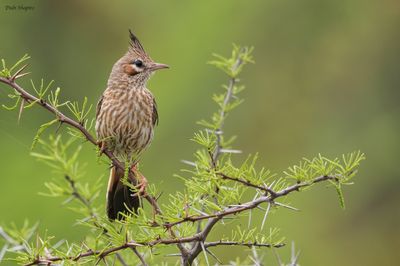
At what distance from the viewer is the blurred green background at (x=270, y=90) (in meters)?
12.8

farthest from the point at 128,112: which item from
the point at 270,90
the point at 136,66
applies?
the point at 270,90

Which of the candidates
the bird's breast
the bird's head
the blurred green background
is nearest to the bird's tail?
the bird's breast

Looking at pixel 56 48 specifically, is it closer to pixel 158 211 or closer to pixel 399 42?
pixel 399 42

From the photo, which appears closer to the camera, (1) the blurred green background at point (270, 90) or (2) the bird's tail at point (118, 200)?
(2) the bird's tail at point (118, 200)

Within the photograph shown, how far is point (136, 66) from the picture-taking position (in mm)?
6309

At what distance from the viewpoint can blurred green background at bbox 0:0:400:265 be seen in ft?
41.9

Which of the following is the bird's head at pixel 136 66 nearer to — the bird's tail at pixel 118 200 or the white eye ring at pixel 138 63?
the white eye ring at pixel 138 63

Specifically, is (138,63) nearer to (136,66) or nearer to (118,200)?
(136,66)

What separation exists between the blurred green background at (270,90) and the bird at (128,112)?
5.40 meters

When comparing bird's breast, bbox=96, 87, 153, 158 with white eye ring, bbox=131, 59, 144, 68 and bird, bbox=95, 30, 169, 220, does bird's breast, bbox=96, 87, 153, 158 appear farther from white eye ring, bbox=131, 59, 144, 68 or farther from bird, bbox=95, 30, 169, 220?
white eye ring, bbox=131, 59, 144, 68

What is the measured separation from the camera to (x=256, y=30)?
14.4 m

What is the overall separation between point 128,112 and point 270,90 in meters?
8.44

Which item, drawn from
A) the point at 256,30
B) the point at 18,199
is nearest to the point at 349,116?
the point at 256,30

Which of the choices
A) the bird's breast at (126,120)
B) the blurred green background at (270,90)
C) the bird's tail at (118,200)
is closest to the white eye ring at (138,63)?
the bird's breast at (126,120)
